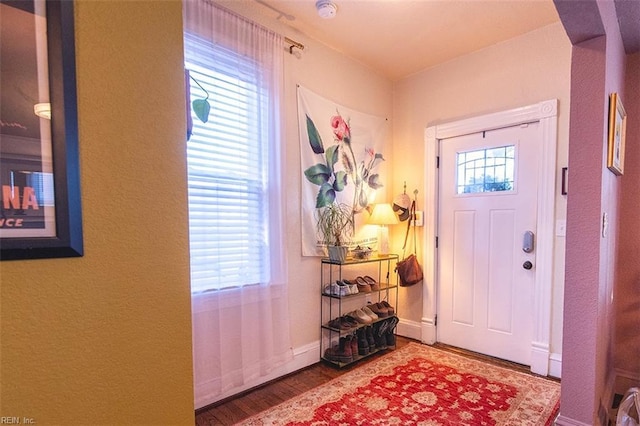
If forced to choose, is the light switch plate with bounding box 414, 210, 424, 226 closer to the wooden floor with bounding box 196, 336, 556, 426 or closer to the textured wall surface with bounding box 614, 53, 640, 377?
the wooden floor with bounding box 196, 336, 556, 426

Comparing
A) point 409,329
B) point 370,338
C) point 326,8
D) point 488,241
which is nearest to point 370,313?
point 370,338

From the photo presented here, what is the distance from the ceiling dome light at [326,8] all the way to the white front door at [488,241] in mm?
1572

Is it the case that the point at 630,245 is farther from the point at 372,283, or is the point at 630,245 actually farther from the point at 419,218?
the point at 372,283

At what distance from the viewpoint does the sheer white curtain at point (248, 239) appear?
6.52ft

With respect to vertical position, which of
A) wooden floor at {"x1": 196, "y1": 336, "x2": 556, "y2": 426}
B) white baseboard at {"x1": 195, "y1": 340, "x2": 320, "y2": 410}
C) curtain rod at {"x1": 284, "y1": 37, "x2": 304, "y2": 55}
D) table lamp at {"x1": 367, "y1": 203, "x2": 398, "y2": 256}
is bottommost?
wooden floor at {"x1": 196, "y1": 336, "x2": 556, "y2": 426}

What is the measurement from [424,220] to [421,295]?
0.76 m

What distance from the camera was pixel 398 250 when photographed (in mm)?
3381

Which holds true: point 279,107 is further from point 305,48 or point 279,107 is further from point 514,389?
point 514,389

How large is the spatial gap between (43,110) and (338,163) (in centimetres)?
242

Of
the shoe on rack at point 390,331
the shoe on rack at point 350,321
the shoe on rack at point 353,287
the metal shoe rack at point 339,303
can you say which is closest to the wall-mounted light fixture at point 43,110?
the metal shoe rack at point 339,303

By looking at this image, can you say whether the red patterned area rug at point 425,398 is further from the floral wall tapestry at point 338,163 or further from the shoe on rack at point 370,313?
the floral wall tapestry at point 338,163

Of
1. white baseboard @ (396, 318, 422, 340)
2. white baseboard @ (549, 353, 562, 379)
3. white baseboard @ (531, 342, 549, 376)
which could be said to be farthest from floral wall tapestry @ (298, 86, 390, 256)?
white baseboard @ (549, 353, 562, 379)

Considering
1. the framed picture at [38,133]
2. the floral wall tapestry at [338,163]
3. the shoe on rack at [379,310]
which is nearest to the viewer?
the framed picture at [38,133]

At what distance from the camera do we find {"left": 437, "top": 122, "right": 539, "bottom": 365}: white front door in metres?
2.66
